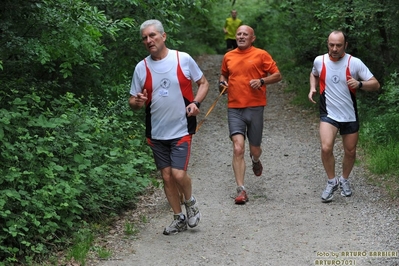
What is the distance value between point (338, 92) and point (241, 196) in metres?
1.75

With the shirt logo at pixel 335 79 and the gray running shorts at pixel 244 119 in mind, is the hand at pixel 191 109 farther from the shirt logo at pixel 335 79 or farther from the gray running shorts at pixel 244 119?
the shirt logo at pixel 335 79

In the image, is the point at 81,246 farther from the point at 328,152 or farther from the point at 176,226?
the point at 328,152

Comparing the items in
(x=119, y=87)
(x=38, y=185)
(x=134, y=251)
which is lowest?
(x=134, y=251)

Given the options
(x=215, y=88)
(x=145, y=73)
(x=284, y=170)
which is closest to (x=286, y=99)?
(x=215, y=88)

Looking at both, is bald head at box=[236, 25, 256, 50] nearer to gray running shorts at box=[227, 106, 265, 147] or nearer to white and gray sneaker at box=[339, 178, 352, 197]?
gray running shorts at box=[227, 106, 265, 147]

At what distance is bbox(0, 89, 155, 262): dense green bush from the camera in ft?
21.0

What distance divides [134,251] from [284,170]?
3.99 metres

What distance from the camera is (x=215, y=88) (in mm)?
18578

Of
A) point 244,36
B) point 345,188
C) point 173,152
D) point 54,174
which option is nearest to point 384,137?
point 345,188

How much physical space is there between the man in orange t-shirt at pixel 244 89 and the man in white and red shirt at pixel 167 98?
1439 millimetres

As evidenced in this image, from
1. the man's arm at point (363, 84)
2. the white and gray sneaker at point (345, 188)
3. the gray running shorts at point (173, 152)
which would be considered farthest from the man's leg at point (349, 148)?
the gray running shorts at point (173, 152)

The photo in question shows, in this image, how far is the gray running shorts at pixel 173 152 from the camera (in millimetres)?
6820

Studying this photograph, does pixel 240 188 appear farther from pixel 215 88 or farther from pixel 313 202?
pixel 215 88

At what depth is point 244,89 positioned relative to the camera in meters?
8.24
